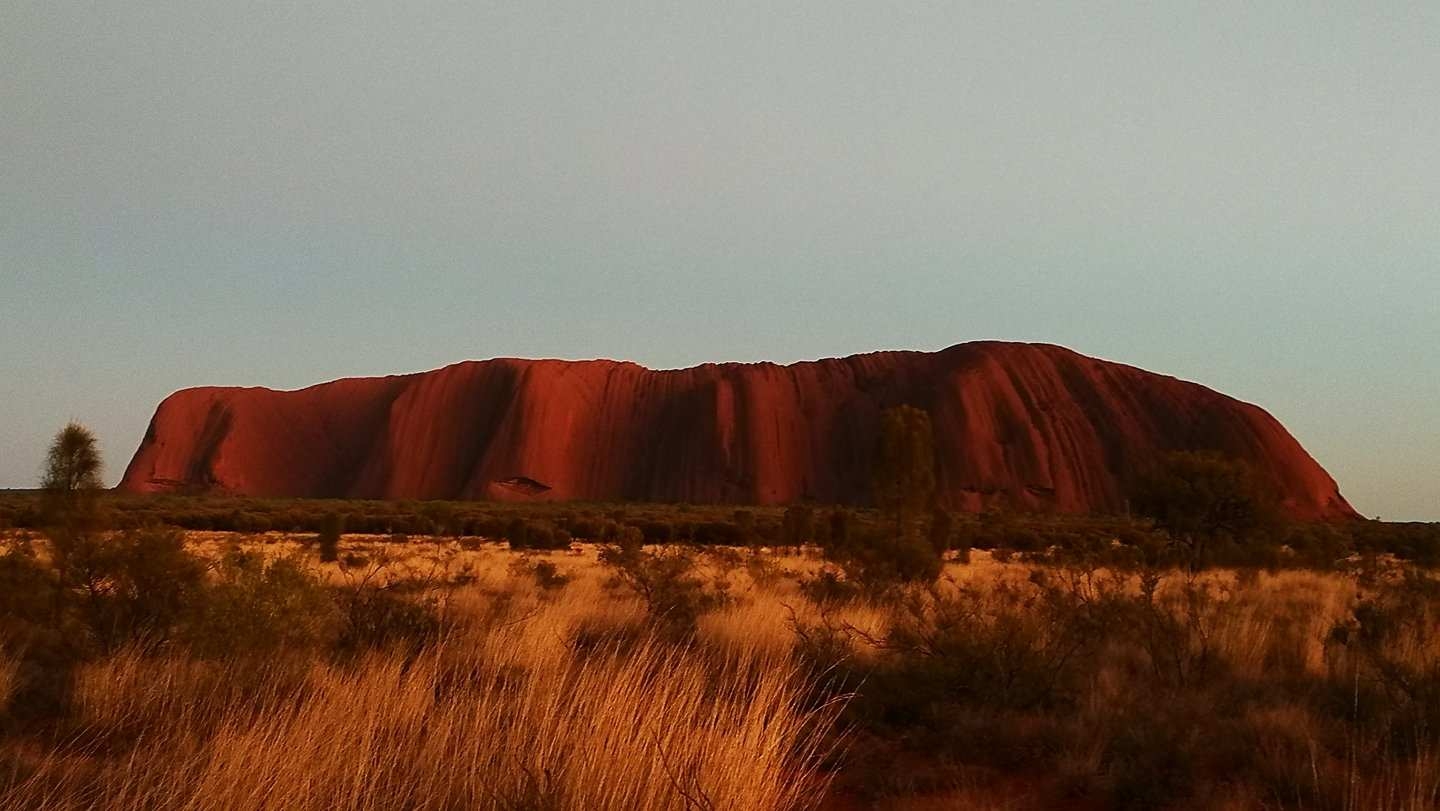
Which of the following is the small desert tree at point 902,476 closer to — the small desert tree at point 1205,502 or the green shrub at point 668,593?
the small desert tree at point 1205,502

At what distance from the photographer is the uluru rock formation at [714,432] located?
74125 millimetres

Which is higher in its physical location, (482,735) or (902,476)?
(902,476)

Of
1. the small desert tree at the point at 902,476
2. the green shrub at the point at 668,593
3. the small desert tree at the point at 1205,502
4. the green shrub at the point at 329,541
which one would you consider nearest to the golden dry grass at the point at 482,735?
the green shrub at the point at 668,593

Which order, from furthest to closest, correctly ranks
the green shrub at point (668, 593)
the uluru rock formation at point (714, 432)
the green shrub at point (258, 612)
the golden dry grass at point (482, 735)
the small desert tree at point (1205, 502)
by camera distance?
the uluru rock formation at point (714, 432) < the small desert tree at point (1205, 502) < the green shrub at point (668, 593) < the green shrub at point (258, 612) < the golden dry grass at point (482, 735)

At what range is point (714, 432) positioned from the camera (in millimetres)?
A: 82438

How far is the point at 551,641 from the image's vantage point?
8383 millimetres

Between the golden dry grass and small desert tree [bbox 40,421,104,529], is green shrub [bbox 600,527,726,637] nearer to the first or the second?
the golden dry grass

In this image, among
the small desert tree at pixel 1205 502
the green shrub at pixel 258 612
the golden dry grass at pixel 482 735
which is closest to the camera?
the golden dry grass at pixel 482 735

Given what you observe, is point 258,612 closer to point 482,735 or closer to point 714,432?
point 482,735

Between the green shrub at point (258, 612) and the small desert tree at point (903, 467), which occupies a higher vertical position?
the small desert tree at point (903, 467)

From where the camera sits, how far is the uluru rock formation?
74.1m

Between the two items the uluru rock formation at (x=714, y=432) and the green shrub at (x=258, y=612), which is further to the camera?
the uluru rock formation at (x=714, y=432)

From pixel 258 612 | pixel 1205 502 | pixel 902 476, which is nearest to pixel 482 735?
pixel 258 612

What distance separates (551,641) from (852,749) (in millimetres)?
3065
